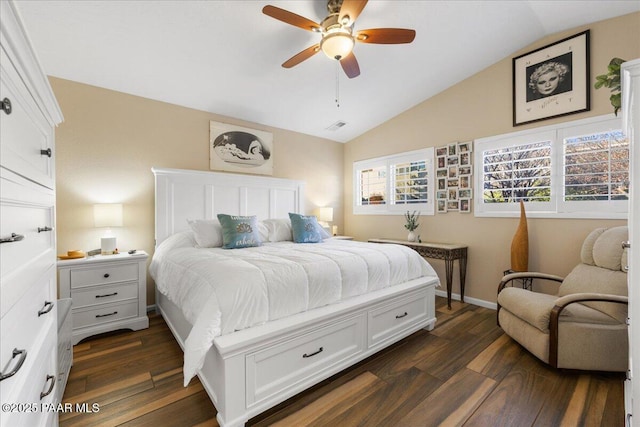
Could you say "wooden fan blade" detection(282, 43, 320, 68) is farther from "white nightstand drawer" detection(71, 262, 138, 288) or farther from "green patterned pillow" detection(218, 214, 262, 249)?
"white nightstand drawer" detection(71, 262, 138, 288)

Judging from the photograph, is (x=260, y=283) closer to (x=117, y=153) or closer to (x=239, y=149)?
(x=117, y=153)

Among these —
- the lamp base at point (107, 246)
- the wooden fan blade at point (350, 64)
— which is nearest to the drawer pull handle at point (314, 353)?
the wooden fan blade at point (350, 64)

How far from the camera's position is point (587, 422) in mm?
1568

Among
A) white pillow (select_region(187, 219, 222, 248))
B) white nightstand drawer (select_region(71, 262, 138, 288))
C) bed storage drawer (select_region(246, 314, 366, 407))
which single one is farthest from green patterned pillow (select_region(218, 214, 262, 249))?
bed storage drawer (select_region(246, 314, 366, 407))

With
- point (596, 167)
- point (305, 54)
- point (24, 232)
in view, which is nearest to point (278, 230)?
point (305, 54)

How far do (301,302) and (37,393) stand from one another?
121 cm

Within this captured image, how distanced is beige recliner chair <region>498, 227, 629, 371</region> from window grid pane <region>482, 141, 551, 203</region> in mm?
790

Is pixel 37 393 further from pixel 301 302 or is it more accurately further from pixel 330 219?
pixel 330 219

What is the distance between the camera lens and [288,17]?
6.40ft

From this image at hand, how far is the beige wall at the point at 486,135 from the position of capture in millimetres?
2652

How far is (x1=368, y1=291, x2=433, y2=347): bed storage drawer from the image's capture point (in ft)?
7.14

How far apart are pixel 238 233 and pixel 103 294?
4.45 ft

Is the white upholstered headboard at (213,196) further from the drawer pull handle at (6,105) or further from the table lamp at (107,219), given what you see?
the drawer pull handle at (6,105)

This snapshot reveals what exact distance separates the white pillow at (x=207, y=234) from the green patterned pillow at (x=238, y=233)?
9 centimetres
